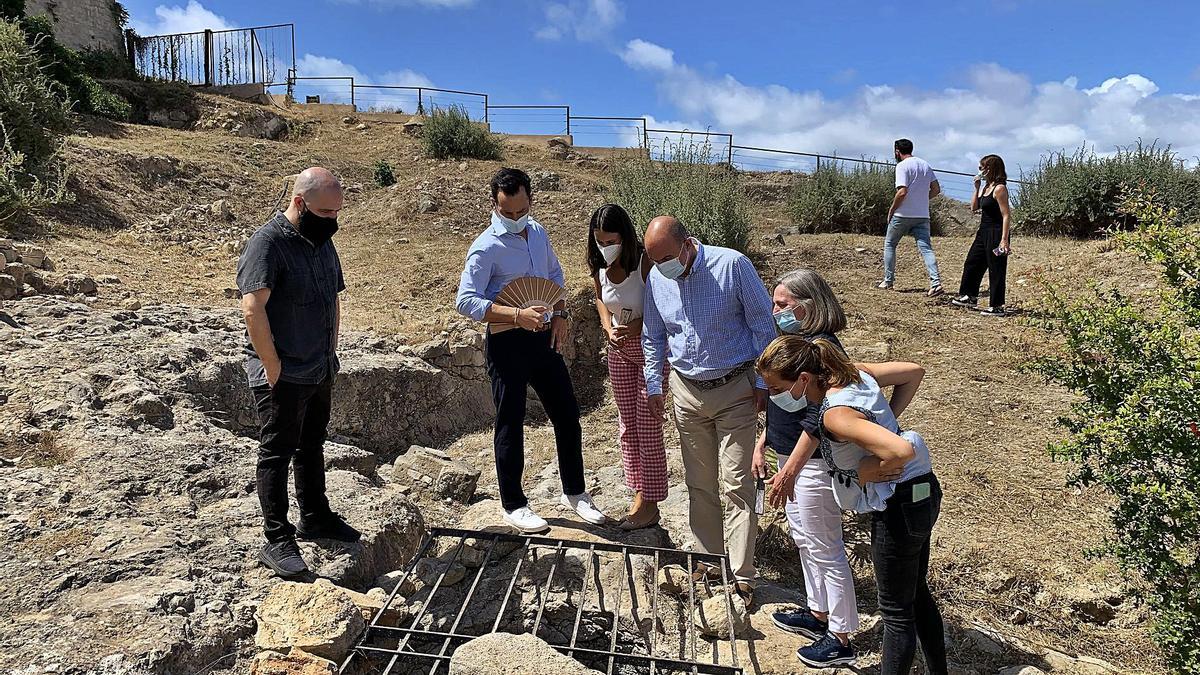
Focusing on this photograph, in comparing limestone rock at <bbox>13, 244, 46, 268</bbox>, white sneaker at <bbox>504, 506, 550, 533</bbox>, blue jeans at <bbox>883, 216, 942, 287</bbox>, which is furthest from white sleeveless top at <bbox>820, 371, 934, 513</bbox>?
limestone rock at <bbox>13, 244, 46, 268</bbox>

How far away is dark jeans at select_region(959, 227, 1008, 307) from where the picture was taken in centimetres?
717

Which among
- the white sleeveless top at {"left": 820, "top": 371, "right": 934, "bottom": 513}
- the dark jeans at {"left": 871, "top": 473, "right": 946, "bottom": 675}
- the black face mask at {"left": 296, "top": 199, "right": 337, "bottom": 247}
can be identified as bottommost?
the dark jeans at {"left": 871, "top": 473, "right": 946, "bottom": 675}

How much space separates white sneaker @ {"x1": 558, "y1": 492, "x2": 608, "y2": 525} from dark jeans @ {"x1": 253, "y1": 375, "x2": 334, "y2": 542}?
142 cm

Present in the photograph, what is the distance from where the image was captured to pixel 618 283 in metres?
3.91

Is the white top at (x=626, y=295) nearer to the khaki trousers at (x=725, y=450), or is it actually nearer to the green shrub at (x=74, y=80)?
the khaki trousers at (x=725, y=450)

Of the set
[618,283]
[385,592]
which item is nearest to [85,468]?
[385,592]

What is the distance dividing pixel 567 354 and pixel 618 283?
340 centimetres

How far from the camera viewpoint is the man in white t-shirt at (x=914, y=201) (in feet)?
25.9

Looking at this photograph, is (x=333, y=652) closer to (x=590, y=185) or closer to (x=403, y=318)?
(x=403, y=318)

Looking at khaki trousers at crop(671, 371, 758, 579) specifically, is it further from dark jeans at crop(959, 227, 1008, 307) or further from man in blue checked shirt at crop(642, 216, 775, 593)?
dark jeans at crop(959, 227, 1008, 307)

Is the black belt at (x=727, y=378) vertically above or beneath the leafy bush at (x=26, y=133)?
beneath

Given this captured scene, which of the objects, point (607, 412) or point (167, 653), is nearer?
point (167, 653)

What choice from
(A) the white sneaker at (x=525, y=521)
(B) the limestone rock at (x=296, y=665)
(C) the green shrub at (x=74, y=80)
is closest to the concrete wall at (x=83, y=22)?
(C) the green shrub at (x=74, y=80)

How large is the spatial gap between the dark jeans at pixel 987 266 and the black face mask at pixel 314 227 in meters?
6.39
